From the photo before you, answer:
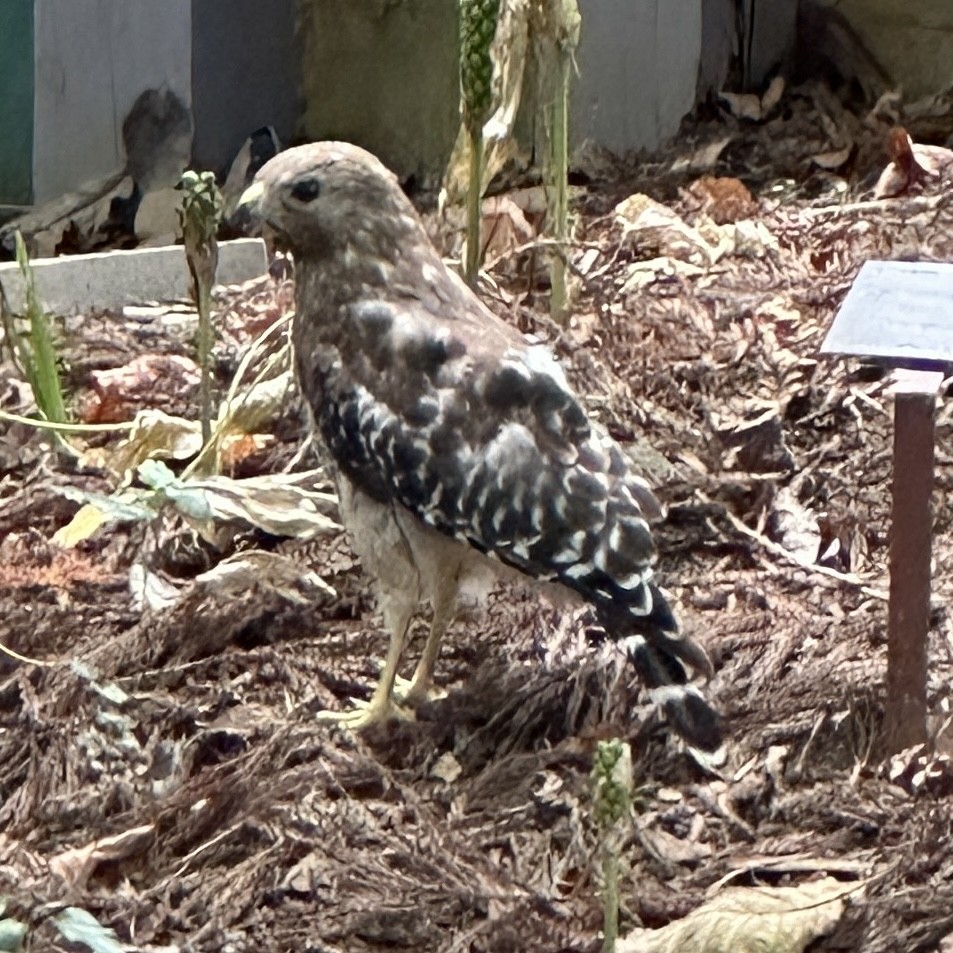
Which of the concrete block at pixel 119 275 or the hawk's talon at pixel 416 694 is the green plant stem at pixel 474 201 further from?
the concrete block at pixel 119 275

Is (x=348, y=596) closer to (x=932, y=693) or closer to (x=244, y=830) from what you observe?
(x=244, y=830)

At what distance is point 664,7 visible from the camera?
7168 millimetres

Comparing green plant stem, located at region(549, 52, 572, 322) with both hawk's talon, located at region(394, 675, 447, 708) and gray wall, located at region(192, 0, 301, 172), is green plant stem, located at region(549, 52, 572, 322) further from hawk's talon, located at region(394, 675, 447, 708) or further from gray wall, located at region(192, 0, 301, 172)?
gray wall, located at region(192, 0, 301, 172)

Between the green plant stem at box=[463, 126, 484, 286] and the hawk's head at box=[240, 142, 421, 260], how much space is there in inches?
23.1

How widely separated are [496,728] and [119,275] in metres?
2.60

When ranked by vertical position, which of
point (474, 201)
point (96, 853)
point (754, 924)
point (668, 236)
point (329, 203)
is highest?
point (329, 203)

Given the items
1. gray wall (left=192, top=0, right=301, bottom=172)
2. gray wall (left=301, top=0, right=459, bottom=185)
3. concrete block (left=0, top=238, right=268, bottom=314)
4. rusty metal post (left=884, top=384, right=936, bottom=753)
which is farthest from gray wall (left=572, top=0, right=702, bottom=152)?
rusty metal post (left=884, top=384, right=936, bottom=753)

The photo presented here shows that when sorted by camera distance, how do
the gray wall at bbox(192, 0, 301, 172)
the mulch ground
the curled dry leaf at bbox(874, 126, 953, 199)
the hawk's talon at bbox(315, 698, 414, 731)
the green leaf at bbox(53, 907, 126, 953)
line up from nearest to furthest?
the green leaf at bbox(53, 907, 126, 953) < the mulch ground < the hawk's talon at bbox(315, 698, 414, 731) < the gray wall at bbox(192, 0, 301, 172) < the curled dry leaf at bbox(874, 126, 953, 199)

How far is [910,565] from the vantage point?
3.14 m

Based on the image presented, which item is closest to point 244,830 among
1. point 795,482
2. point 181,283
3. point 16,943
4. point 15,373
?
point 16,943

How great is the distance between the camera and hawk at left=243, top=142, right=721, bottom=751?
3.18 m

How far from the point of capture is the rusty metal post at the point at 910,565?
307 centimetres

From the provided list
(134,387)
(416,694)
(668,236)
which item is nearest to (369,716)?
(416,694)

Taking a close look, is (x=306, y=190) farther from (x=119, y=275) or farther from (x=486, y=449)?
(x=119, y=275)
